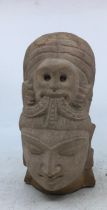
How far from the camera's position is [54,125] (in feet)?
9.76

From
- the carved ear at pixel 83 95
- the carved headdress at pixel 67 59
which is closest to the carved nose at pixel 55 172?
the carved headdress at pixel 67 59

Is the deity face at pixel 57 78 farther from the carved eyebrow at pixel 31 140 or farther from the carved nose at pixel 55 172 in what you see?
the carved nose at pixel 55 172

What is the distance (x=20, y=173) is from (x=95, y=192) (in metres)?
0.40

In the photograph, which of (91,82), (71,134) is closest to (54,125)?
(71,134)

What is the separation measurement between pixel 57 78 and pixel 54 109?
129mm

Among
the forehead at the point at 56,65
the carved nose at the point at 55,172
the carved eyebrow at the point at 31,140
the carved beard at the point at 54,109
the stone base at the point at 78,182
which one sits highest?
the forehead at the point at 56,65

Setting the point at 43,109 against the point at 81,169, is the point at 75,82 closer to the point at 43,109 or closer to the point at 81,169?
the point at 43,109

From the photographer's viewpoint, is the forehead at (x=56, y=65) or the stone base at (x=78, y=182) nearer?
the forehead at (x=56, y=65)

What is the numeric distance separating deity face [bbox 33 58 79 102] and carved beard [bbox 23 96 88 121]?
2 centimetres

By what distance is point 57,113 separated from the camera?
9.78 ft

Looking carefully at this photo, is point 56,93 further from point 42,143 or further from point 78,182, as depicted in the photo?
point 78,182

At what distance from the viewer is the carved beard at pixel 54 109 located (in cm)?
298

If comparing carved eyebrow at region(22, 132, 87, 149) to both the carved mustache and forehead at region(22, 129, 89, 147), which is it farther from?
the carved mustache

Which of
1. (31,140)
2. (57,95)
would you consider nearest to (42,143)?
(31,140)
